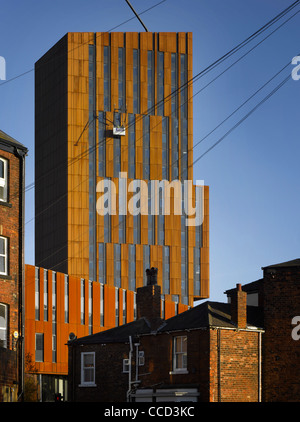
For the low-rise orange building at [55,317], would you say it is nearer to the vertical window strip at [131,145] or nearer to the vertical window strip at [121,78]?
the vertical window strip at [131,145]

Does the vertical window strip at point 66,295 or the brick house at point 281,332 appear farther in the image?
the vertical window strip at point 66,295

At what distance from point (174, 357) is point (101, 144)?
327 feet

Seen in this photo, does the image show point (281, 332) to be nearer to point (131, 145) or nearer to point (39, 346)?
point (39, 346)

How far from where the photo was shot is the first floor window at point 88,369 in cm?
5272

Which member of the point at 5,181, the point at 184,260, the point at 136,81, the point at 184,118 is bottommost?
the point at 5,181

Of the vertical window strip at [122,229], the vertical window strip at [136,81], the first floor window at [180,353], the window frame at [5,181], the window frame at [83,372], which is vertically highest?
the vertical window strip at [136,81]

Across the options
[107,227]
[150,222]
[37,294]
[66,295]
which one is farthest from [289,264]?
[150,222]

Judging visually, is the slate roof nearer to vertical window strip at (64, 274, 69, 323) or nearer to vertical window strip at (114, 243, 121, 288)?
vertical window strip at (64, 274, 69, 323)

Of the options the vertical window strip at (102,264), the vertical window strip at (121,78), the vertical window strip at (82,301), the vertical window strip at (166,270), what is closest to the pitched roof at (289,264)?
the vertical window strip at (82,301)

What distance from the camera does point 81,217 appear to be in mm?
140750

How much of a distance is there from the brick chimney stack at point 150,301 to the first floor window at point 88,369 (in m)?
4.09

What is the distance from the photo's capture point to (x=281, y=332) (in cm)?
4859

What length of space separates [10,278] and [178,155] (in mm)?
110161

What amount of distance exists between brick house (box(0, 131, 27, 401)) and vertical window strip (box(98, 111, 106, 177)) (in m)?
101
